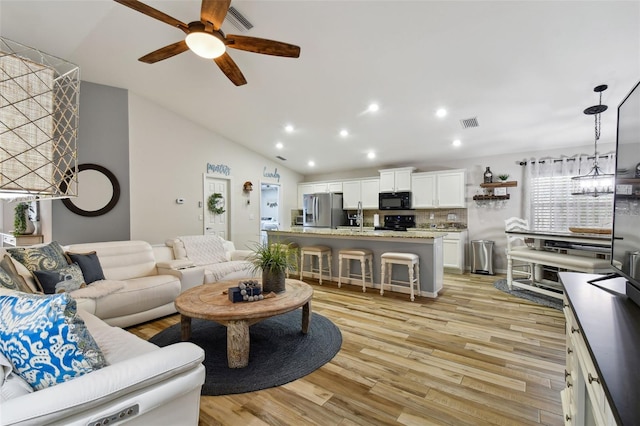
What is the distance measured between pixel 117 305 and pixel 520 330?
402 cm

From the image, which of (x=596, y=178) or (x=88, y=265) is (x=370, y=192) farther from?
(x=88, y=265)

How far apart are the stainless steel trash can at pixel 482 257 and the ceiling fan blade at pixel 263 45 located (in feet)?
15.6

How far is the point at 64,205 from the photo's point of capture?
3.98 m

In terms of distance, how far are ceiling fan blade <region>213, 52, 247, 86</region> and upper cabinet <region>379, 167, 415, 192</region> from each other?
158 inches

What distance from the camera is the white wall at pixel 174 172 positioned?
15.3 feet

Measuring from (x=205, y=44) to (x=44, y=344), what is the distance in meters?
2.20

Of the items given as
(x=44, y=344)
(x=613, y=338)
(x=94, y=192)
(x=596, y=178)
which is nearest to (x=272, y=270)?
(x=44, y=344)

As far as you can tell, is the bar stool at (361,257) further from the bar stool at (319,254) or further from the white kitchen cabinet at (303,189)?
the white kitchen cabinet at (303,189)

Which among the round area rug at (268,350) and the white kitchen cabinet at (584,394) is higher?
the white kitchen cabinet at (584,394)

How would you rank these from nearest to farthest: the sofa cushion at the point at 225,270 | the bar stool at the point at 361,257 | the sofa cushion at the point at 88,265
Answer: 1. the sofa cushion at the point at 88,265
2. the sofa cushion at the point at 225,270
3. the bar stool at the point at 361,257

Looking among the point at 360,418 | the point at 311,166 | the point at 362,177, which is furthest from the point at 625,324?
the point at 311,166

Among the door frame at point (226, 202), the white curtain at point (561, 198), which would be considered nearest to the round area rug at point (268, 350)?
the door frame at point (226, 202)

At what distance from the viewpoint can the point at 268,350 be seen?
8.04ft

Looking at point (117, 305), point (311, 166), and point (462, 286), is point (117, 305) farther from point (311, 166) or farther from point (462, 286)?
point (311, 166)
